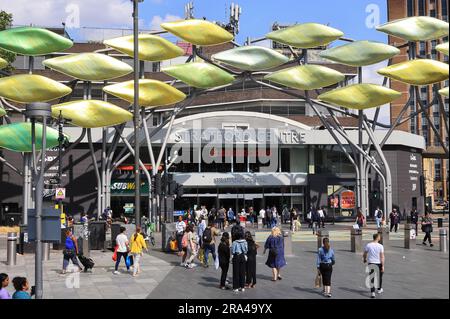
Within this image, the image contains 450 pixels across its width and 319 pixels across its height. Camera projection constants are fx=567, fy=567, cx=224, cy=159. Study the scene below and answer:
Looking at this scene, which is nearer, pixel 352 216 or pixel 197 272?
pixel 197 272

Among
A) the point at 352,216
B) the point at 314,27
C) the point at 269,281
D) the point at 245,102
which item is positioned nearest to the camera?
the point at 269,281

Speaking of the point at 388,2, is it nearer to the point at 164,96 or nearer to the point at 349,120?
the point at 349,120

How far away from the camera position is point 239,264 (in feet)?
48.8

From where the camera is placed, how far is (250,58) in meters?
42.5

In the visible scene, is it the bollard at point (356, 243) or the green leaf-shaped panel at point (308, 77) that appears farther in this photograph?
the green leaf-shaped panel at point (308, 77)

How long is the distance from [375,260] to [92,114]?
30312 millimetres

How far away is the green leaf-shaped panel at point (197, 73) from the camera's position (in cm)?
4206

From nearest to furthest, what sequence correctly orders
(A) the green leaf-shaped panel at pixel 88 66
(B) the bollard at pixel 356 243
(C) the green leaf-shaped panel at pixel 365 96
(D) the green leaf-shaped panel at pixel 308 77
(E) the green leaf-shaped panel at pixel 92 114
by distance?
(B) the bollard at pixel 356 243 → (A) the green leaf-shaped panel at pixel 88 66 → (E) the green leaf-shaped panel at pixel 92 114 → (C) the green leaf-shaped panel at pixel 365 96 → (D) the green leaf-shaped panel at pixel 308 77

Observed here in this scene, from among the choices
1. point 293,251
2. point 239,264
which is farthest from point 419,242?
point 239,264

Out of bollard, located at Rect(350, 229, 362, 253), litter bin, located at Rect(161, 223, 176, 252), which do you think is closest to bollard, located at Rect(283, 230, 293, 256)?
bollard, located at Rect(350, 229, 362, 253)

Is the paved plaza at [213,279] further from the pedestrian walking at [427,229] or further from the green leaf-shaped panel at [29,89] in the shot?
the green leaf-shaped panel at [29,89]

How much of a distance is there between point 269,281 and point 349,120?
49714mm

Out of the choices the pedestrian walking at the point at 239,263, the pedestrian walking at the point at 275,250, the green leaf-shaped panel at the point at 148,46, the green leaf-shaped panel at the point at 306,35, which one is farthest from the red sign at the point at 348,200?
the pedestrian walking at the point at 239,263

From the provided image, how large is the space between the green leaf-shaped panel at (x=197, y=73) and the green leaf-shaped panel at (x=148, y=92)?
48.1 inches
